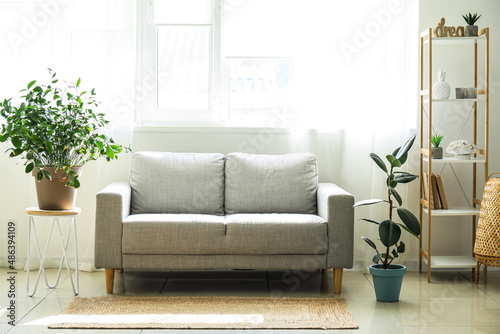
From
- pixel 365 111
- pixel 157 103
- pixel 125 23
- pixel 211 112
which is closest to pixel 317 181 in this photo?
pixel 365 111

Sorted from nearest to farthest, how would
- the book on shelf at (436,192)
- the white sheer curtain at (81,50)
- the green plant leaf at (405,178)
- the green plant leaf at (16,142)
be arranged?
the green plant leaf at (16,142) → the green plant leaf at (405,178) → the book on shelf at (436,192) → the white sheer curtain at (81,50)

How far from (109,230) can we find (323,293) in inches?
51.7

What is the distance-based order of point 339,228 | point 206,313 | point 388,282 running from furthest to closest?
point 339,228 → point 388,282 → point 206,313

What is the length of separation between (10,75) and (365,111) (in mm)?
2462

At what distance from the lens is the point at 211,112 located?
455 cm

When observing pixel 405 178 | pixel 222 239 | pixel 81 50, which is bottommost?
pixel 222 239

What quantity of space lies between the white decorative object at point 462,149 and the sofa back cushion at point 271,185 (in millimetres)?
900

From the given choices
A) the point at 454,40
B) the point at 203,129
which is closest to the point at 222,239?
the point at 203,129

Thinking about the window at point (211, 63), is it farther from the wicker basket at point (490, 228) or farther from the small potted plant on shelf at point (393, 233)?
the wicker basket at point (490, 228)

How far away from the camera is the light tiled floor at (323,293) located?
3145 millimetres

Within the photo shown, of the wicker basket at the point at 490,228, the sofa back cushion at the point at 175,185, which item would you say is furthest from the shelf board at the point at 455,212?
the sofa back cushion at the point at 175,185

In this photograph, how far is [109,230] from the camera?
11.9 feet

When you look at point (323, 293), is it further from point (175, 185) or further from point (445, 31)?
point (445, 31)

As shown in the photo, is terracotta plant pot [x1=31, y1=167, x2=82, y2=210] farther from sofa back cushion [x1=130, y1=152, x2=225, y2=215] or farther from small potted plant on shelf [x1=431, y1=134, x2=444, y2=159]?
small potted plant on shelf [x1=431, y1=134, x2=444, y2=159]
